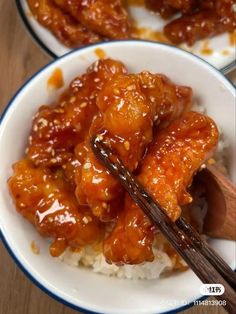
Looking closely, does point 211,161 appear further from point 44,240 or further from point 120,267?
point 44,240

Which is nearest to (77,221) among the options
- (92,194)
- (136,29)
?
(92,194)

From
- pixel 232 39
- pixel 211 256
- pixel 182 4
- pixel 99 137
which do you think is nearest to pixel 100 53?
pixel 99 137

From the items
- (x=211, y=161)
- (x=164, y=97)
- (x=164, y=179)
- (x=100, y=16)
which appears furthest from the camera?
(x=100, y=16)

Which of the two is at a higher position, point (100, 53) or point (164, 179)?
point (100, 53)

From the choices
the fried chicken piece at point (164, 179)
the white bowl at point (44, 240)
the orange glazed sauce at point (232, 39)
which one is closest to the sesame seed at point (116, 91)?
the fried chicken piece at point (164, 179)

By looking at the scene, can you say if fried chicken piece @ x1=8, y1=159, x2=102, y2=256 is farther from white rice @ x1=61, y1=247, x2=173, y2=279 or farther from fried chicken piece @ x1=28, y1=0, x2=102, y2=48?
fried chicken piece @ x1=28, y1=0, x2=102, y2=48

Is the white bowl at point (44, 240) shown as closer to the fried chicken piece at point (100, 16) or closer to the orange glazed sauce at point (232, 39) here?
the fried chicken piece at point (100, 16)

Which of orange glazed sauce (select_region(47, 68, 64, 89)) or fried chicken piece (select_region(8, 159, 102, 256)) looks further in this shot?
orange glazed sauce (select_region(47, 68, 64, 89))

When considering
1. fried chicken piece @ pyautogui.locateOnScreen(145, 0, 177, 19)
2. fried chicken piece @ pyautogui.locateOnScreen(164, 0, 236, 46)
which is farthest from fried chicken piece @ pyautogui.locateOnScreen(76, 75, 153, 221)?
fried chicken piece @ pyautogui.locateOnScreen(145, 0, 177, 19)
